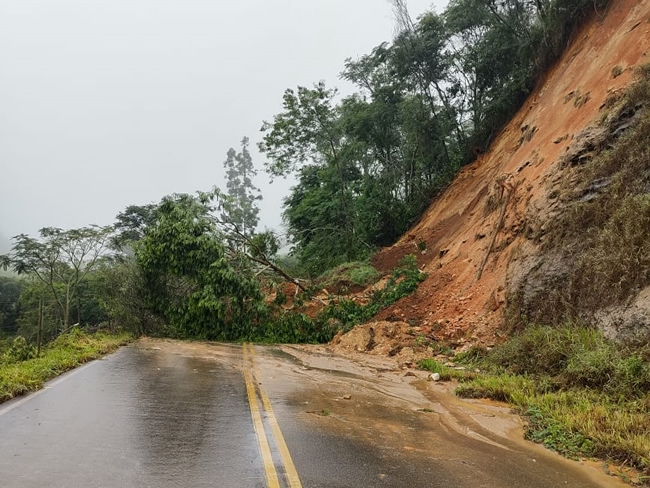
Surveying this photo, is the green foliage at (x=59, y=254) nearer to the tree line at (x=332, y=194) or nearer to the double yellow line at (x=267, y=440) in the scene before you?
the tree line at (x=332, y=194)

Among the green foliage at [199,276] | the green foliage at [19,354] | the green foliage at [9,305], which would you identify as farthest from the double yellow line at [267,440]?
the green foliage at [9,305]

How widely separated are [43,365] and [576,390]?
30.1 feet

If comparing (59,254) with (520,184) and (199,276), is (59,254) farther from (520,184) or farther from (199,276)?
(520,184)

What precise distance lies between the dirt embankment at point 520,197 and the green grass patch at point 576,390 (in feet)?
8.56

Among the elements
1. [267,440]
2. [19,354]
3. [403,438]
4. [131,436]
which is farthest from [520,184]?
[19,354]

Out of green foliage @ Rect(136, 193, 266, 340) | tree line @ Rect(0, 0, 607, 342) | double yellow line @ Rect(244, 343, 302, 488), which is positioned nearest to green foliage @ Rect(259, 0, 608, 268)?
tree line @ Rect(0, 0, 607, 342)

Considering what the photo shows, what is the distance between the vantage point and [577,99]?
594 inches

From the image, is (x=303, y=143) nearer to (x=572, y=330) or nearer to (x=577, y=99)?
(x=577, y=99)

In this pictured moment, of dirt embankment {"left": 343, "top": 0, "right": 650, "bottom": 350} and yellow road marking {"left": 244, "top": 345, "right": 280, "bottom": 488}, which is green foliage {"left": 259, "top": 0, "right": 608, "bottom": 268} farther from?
yellow road marking {"left": 244, "top": 345, "right": 280, "bottom": 488}

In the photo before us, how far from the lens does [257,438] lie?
501 cm

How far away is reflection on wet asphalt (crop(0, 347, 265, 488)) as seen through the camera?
3867 mm

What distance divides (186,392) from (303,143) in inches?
870

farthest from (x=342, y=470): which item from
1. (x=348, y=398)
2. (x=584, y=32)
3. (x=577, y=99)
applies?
(x=584, y=32)

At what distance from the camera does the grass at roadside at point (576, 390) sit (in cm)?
501
